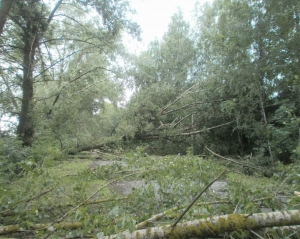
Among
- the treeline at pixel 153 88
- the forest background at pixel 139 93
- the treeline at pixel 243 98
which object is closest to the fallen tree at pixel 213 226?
the forest background at pixel 139 93

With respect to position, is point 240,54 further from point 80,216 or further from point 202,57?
point 202,57

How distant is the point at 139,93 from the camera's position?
10609mm

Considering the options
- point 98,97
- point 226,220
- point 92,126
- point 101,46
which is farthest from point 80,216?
point 98,97

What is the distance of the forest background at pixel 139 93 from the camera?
5688 mm

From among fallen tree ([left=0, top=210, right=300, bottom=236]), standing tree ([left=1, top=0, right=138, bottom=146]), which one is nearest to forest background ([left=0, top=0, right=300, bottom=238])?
standing tree ([left=1, top=0, right=138, bottom=146])

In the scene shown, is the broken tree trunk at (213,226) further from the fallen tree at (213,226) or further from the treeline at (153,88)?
the treeline at (153,88)

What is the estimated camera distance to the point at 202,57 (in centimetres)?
1611

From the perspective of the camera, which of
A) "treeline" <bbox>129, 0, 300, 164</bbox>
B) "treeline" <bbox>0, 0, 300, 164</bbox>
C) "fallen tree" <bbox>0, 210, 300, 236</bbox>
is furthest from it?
"treeline" <bbox>0, 0, 300, 164</bbox>

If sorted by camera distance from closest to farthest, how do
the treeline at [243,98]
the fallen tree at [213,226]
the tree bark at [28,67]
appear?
the fallen tree at [213,226]
the treeline at [243,98]
the tree bark at [28,67]

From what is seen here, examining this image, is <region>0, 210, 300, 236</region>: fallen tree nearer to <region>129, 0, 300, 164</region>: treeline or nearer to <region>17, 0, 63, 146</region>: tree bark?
<region>129, 0, 300, 164</region>: treeline

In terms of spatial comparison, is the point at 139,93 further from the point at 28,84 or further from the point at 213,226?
the point at 213,226

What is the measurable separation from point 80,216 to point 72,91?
762 cm

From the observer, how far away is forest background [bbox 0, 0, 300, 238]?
5688 millimetres

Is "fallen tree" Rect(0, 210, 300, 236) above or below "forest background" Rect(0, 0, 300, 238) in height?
below
